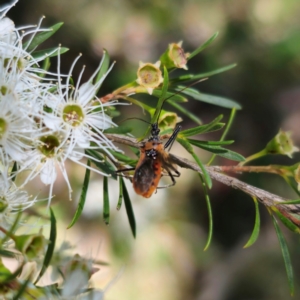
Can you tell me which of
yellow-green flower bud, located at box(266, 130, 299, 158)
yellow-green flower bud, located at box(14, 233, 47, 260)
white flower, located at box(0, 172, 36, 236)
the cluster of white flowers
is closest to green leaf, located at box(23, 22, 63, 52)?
the cluster of white flowers

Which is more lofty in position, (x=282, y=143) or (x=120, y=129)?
(x=282, y=143)

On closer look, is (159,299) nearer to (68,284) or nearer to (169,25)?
(169,25)

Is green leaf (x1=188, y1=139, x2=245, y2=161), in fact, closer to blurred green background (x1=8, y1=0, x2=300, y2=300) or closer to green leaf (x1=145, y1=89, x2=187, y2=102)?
green leaf (x1=145, y1=89, x2=187, y2=102)

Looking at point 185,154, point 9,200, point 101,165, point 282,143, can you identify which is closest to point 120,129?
point 101,165

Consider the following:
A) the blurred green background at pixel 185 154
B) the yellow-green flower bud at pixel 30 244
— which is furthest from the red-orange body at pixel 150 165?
the blurred green background at pixel 185 154

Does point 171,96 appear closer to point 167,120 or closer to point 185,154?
point 167,120

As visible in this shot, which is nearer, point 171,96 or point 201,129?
point 201,129

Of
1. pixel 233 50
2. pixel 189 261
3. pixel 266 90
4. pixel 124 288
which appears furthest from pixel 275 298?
pixel 233 50

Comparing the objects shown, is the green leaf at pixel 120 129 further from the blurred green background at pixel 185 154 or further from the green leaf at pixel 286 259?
the blurred green background at pixel 185 154
